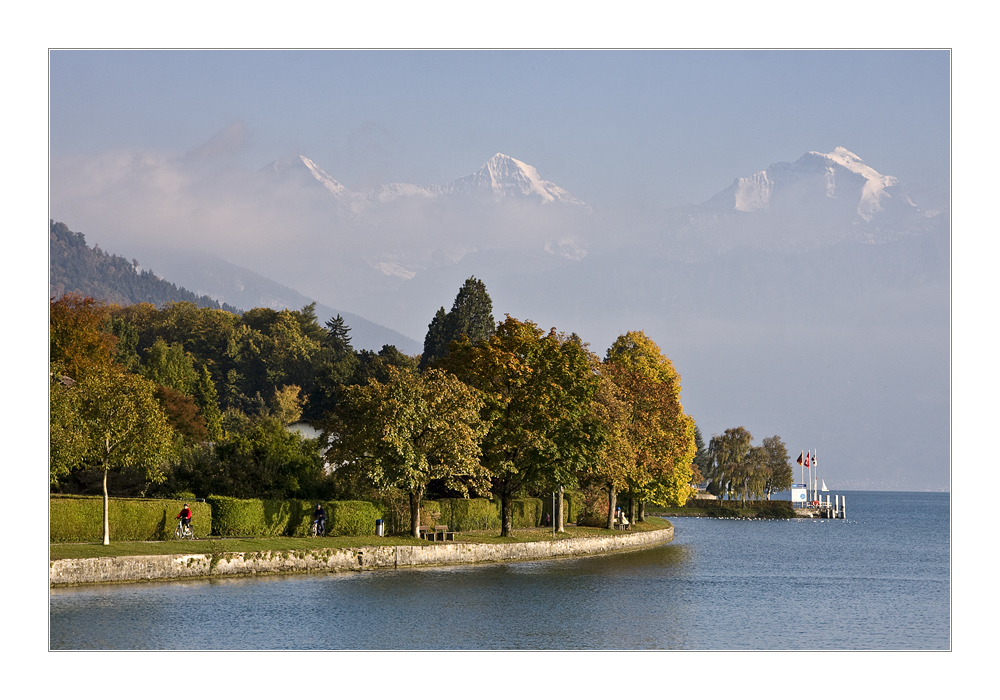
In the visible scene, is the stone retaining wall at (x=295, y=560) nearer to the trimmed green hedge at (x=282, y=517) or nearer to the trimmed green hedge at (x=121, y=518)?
the trimmed green hedge at (x=282, y=517)

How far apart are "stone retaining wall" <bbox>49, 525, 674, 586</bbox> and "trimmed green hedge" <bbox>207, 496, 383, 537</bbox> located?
11.9ft

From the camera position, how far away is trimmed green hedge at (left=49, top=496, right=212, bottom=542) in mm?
31109

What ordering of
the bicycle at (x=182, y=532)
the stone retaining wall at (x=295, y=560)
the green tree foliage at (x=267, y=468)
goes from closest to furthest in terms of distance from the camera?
1. the stone retaining wall at (x=295, y=560)
2. the bicycle at (x=182, y=532)
3. the green tree foliage at (x=267, y=468)

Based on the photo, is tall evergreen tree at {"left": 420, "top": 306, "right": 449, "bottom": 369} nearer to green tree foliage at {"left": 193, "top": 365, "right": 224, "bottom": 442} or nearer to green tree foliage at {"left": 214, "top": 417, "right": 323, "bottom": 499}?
green tree foliage at {"left": 193, "top": 365, "right": 224, "bottom": 442}

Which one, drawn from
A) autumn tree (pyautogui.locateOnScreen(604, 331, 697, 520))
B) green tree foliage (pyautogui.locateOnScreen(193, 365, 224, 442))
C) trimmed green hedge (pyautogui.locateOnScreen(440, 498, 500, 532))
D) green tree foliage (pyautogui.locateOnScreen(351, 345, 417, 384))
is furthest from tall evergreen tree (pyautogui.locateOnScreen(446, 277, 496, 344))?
trimmed green hedge (pyautogui.locateOnScreen(440, 498, 500, 532))

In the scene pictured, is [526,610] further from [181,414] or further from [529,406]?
[181,414]

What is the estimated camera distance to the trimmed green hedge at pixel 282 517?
3662 cm

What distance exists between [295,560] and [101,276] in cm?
13330

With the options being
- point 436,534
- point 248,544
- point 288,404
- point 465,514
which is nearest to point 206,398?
point 288,404

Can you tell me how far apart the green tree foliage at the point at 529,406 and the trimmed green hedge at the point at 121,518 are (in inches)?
605

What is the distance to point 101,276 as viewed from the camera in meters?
152

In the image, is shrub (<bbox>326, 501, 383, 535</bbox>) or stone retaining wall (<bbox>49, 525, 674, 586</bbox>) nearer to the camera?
stone retaining wall (<bbox>49, 525, 674, 586</bbox>)

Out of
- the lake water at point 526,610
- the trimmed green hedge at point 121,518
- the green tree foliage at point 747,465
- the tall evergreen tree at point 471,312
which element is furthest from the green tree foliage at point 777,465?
the trimmed green hedge at point 121,518

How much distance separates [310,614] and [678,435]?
43086mm
